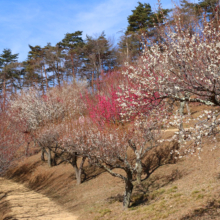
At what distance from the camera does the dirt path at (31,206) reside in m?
13.8

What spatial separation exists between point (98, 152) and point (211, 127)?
8208 millimetres

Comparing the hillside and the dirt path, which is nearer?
the hillside

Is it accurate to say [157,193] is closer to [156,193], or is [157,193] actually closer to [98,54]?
[156,193]

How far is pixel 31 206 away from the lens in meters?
16.3

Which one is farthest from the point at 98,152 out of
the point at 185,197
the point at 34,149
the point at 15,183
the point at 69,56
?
the point at 69,56

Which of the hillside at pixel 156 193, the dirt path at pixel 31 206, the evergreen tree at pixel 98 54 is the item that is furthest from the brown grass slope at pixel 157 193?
the evergreen tree at pixel 98 54

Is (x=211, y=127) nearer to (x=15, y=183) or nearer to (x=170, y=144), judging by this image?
(x=170, y=144)

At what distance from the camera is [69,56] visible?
134 feet

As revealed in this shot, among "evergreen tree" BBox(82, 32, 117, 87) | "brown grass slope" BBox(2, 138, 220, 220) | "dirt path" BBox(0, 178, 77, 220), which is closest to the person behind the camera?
"brown grass slope" BBox(2, 138, 220, 220)

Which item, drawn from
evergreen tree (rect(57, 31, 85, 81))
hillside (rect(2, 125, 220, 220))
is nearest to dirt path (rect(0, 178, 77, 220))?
hillside (rect(2, 125, 220, 220))

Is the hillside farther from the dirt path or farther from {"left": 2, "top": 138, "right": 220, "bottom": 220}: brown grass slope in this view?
the dirt path

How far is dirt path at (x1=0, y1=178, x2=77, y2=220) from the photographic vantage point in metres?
13.8

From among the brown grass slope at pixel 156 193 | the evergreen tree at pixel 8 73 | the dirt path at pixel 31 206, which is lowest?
the dirt path at pixel 31 206

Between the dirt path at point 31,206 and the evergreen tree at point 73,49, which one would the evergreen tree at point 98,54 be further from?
the dirt path at point 31,206
